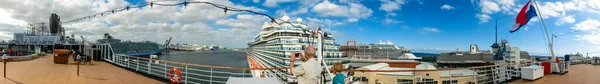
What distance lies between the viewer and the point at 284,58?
30812mm

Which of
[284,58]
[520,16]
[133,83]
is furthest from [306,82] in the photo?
[284,58]

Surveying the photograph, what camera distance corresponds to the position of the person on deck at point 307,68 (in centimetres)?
262

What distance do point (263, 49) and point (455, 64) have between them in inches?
967

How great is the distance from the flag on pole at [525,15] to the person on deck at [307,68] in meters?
9.59

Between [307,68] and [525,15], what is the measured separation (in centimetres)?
976

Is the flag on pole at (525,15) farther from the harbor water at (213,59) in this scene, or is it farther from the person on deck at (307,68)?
the harbor water at (213,59)

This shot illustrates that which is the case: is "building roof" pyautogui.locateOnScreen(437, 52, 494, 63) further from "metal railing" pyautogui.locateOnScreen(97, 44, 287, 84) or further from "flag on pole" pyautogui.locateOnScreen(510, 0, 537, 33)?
"metal railing" pyautogui.locateOnScreen(97, 44, 287, 84)

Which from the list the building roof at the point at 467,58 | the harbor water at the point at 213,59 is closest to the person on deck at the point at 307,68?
the building roof at the point at 467,58

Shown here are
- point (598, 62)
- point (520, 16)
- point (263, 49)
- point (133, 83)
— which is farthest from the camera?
point (263, 49)

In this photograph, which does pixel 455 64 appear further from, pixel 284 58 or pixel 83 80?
pixel 83 80

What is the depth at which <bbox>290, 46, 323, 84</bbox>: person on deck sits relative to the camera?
2.62 meters

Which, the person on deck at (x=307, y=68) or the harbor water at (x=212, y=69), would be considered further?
the harbor water at (x=212, y=69)

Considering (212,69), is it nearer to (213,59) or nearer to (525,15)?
(525,15)

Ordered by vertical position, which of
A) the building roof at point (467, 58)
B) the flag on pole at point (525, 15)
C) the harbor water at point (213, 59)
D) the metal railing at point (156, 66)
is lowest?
the harbor water at point (213, 59)
